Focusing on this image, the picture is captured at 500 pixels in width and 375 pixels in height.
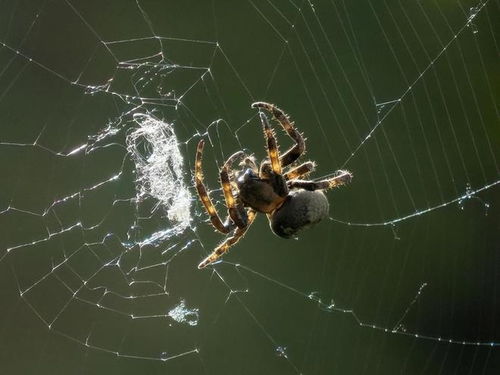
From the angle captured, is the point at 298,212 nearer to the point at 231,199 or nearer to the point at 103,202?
the point at 231,199

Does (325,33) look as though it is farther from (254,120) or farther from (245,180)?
(245,180)

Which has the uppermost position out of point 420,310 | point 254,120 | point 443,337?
point 254,120

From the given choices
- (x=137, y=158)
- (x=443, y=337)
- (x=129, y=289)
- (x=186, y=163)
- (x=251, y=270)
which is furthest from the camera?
(x=443, y=337)

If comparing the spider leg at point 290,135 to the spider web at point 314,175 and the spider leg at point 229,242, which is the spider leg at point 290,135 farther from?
the spider web at point 314,175

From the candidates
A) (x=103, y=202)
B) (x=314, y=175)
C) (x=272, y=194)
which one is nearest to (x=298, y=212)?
(x=272, y=194)

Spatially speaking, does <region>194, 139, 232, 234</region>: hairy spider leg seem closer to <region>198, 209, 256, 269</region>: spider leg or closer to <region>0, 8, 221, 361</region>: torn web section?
<region>198, 209, 256, 269</region>: spider leg

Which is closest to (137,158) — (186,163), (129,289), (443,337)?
(186,163)

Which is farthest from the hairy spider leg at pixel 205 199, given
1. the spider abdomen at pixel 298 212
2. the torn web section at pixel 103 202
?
the torn web section at pixel 103 202
